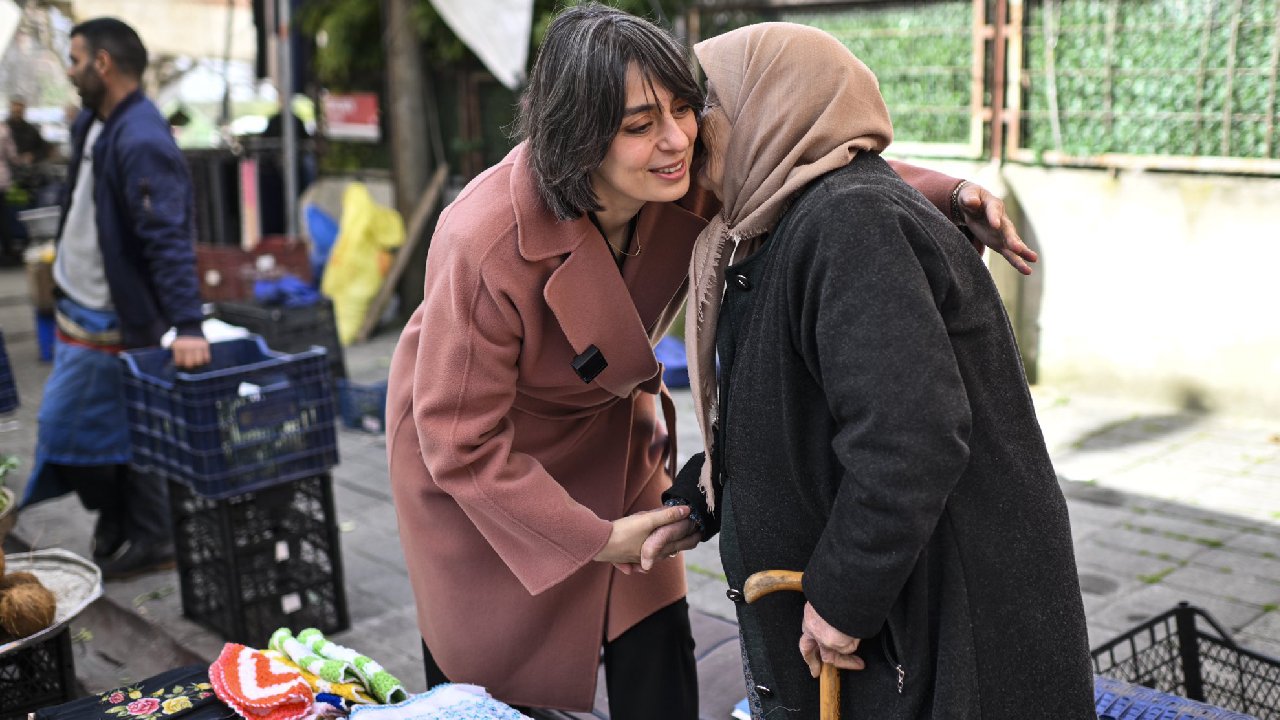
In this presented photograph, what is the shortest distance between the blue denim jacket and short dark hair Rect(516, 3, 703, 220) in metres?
2.79

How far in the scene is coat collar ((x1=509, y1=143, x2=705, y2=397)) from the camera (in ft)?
6.98

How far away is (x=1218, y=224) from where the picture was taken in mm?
5910

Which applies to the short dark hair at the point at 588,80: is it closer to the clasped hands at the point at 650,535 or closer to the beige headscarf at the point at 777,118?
the beige headscarf at the point at 777,118

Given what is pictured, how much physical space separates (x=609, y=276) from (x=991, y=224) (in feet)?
2.27

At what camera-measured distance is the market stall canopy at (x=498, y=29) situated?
8031mm

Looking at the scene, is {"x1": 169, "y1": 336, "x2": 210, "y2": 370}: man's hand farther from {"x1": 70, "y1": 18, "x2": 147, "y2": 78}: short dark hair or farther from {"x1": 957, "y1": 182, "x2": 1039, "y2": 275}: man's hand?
{"x1": 957, "y1": 182, "x2": 1039, "y2": 275}: man's hand

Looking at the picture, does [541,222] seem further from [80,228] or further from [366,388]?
[366,388]

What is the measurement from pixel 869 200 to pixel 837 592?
1.83 ft

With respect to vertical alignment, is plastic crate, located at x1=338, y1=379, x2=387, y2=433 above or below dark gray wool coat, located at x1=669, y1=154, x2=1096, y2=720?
below

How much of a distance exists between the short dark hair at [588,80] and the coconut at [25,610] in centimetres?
186

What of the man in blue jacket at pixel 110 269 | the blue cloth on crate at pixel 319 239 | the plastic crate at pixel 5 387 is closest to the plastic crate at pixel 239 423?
the man in blue jacket at pixel 110 269

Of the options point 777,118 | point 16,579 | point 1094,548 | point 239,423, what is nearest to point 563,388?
point 777,118

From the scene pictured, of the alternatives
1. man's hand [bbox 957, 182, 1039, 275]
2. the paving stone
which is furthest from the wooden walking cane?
the paving stone

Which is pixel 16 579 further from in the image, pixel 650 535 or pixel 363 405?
pixel 363 405
